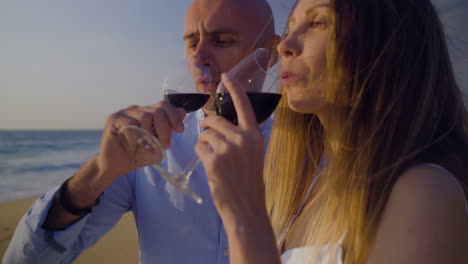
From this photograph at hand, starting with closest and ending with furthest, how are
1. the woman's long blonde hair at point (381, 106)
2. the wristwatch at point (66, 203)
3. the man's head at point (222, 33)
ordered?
the woman's long blonde hair at point (381, 106) < the wristwatch at point (66, 203) < the man's head at point (222, 33)

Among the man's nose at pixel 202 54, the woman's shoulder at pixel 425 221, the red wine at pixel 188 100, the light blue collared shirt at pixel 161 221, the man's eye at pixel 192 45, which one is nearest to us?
the woman's shoulder at pixel 425 221

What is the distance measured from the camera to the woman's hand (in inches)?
37.9

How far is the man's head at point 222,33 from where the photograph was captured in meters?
2.40

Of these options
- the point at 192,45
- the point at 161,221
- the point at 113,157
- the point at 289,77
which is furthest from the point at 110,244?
the point at 289,77

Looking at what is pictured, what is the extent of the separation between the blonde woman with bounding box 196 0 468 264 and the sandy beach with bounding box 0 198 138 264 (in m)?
5.26

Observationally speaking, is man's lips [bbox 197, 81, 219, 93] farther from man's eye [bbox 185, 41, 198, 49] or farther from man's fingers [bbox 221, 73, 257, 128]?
man's fingers [bbox 221, 73, 257, 128]

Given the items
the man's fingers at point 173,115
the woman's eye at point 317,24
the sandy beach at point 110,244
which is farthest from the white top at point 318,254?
the sandy beach at point 110,244

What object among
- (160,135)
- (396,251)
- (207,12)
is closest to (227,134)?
(160,135)

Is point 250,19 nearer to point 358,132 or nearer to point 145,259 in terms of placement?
point 358,132

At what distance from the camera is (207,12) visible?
2461 mm

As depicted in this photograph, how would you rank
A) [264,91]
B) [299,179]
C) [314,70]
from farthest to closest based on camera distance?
[299,179] < [264,91] < [314,70]

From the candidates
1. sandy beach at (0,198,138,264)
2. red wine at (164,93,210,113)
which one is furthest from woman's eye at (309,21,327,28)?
sandy beach at (0,198,138,264)

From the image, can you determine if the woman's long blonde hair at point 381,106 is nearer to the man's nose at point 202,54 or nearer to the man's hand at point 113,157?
the man's hand at point 113,157

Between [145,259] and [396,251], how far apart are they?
177 centimetres
